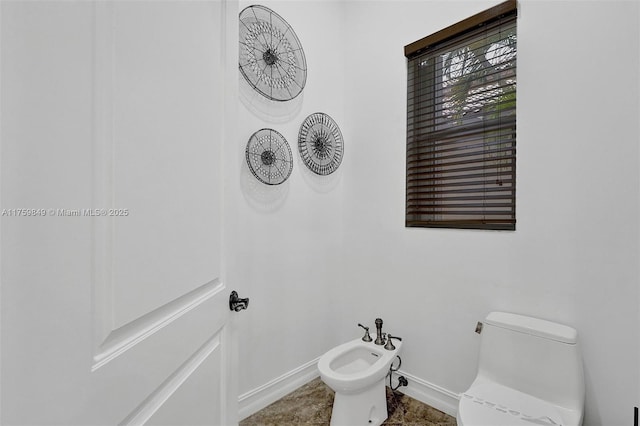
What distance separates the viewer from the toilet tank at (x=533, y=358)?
1262 millimetres

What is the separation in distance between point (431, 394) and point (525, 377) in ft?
2.06

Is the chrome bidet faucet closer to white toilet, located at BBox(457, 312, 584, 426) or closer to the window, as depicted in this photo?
white toilet, located at BBox(457, 312, 584, 426)

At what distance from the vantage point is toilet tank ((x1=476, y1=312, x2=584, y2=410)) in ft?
4.14

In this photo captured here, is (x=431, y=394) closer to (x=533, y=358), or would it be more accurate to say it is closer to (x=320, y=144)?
(x=533, y=358)

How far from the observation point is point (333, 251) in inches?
89.0

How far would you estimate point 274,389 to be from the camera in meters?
1.88

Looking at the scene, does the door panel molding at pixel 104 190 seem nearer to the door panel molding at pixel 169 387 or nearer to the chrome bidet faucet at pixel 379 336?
the door panel molding at pixel 169 387

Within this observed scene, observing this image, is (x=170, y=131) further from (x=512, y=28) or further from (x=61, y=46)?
(x=512, y=28)

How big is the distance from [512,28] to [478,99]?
364 millimetres

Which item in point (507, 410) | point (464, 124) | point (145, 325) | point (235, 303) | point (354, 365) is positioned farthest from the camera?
point (354, 365)

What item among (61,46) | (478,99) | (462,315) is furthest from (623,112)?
(61,46)

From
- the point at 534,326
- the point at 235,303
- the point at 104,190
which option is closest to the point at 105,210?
the point at 104,190

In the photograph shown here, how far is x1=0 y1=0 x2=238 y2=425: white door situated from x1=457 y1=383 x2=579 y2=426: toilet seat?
39.9 inches

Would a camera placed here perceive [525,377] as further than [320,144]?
No
